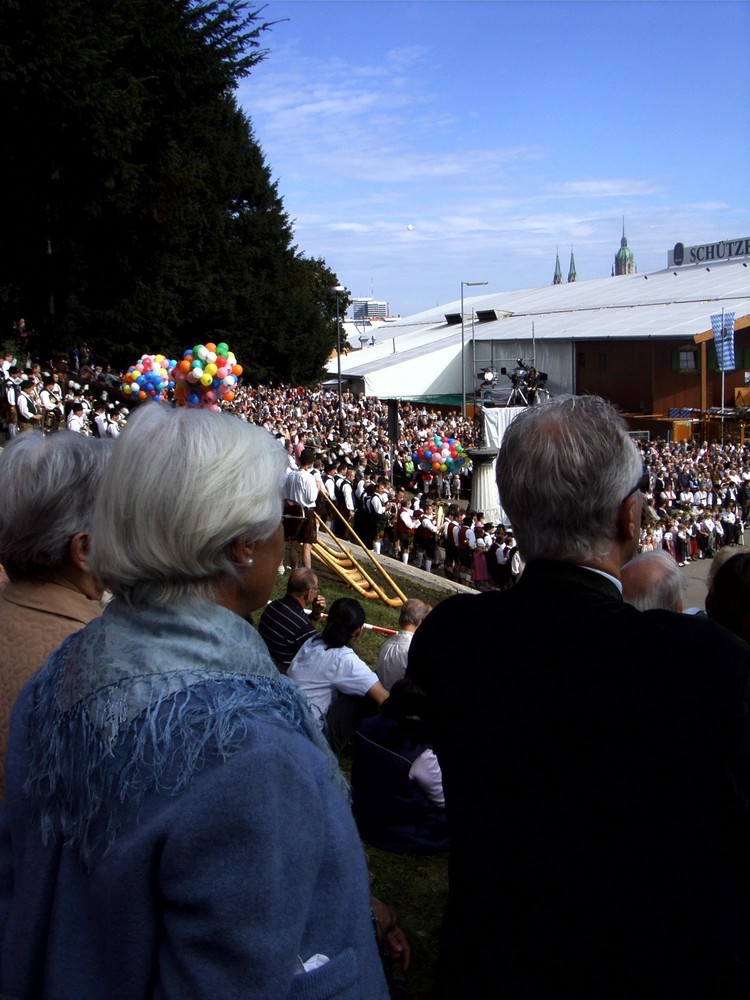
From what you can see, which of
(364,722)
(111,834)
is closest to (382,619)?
(364,722)

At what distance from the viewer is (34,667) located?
199cm

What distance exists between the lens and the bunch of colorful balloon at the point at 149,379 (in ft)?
56.0

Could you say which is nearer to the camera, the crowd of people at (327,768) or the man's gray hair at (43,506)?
the crowd of people at (327,768)

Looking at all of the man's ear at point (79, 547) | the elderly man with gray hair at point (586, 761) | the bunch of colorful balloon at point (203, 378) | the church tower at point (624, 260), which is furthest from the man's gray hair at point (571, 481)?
the church tower at point (624, 260)

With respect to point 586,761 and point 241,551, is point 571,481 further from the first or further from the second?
point 241,551

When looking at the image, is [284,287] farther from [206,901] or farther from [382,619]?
[206,901]

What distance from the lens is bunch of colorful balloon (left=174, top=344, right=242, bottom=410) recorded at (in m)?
14.4

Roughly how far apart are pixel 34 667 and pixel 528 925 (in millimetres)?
1171

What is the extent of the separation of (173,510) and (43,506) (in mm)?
893

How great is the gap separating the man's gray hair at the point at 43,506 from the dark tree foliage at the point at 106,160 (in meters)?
14.5

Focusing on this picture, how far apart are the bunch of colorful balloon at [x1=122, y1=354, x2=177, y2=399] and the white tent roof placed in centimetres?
2820

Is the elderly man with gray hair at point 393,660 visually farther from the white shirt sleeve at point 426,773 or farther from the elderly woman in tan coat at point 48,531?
the elderly woman in tan coat at point 48,531

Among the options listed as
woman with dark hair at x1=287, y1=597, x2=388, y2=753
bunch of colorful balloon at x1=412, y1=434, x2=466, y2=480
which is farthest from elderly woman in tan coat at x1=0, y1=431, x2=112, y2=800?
bunch of colorful balloon at x1=412, y1=434, x2=466, y2=480

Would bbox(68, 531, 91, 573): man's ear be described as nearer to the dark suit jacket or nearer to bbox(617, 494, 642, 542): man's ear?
the dark suit jacket
